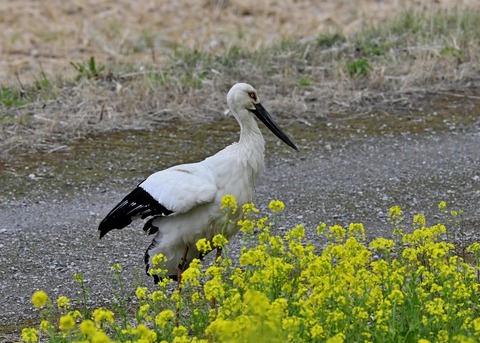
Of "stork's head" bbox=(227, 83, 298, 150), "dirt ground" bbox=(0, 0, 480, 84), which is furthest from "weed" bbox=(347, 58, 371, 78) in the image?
"stork's head" bbox=(227, 83, 298, 150)

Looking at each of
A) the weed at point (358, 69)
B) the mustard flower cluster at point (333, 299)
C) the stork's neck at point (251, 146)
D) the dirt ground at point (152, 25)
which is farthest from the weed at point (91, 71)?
the mustard flower cluster at point (333, 299)

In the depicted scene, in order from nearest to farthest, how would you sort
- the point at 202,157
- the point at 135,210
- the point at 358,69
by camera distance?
1. the point at 135,210
2. the point at 202,157
3. the point at 358,69

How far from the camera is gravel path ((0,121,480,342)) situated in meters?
6.72

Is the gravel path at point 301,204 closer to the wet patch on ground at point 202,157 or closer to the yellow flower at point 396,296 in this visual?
the wet patch on ground at point 202,157

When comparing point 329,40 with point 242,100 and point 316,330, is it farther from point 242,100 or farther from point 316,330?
point 316,330

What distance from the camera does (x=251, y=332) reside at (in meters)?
3.90

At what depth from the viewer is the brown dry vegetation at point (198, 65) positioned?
31.5 ft

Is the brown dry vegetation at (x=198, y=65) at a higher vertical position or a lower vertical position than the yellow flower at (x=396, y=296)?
lower

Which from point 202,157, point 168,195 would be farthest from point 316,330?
point 202,157

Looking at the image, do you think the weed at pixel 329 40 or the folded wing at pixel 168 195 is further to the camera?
the weed at pixel 329 40

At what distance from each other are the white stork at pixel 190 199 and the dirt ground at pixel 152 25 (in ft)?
17.1

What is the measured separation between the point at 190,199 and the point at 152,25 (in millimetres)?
7753

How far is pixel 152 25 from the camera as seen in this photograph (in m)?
13.3

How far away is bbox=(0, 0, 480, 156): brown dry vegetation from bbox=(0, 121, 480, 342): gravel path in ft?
3.12
